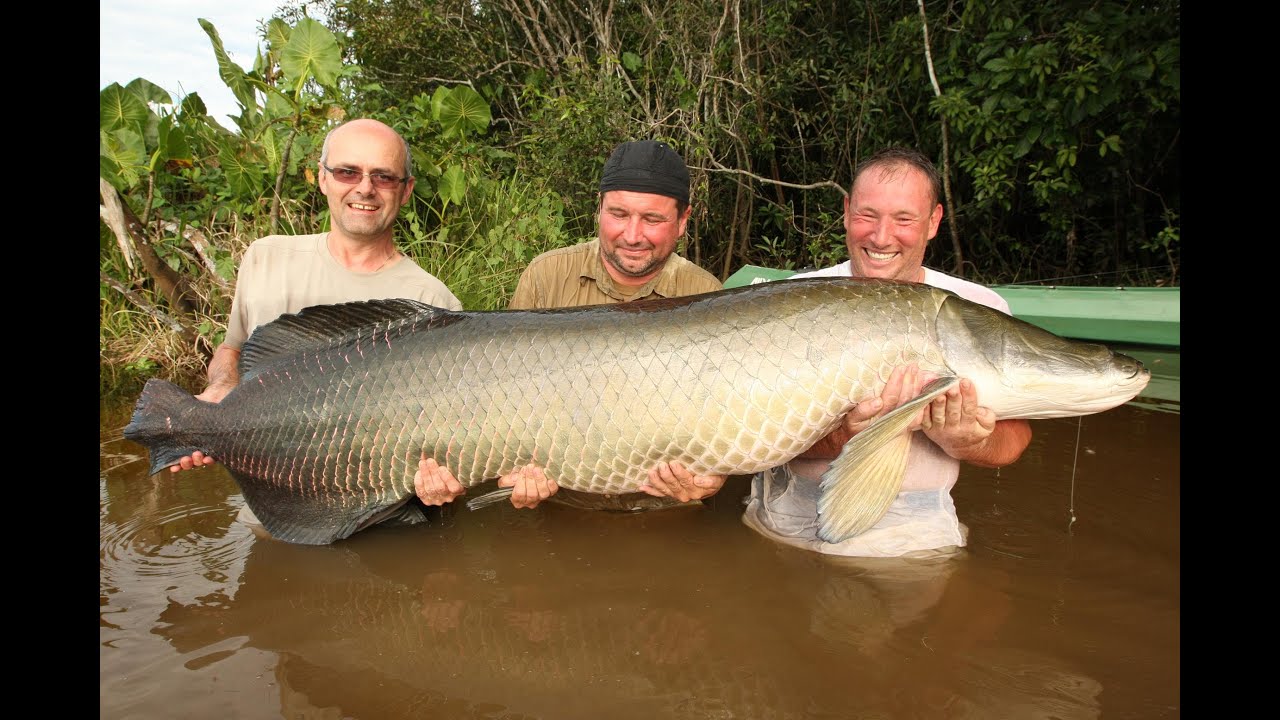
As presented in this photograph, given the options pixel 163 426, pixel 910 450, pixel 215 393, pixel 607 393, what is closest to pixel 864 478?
pixel 910 450

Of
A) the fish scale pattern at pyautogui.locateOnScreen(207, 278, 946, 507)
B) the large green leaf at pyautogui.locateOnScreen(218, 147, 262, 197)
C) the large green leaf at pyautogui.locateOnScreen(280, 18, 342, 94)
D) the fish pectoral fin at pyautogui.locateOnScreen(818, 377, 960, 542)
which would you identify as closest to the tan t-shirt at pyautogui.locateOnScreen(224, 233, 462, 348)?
the fish scale pattern at pyautogui.locateOnScreen(207, 278, 946, 507)

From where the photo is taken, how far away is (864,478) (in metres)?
2.77

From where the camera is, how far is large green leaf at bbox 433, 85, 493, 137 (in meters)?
8.58

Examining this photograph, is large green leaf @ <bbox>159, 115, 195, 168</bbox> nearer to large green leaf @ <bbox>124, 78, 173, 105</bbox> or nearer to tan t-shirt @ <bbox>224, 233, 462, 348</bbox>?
large green leaf @ <bbox>124, 78, 173, 105</bbox>

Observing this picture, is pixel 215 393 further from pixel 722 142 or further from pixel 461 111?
pixel 722 142

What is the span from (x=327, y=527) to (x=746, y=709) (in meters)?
1.71

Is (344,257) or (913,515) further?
(344,257)

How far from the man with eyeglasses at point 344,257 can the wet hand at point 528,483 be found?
1.15 metres

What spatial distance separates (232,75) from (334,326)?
605cm

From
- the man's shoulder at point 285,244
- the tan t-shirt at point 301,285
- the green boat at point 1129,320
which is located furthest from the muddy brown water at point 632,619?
the green boat at point 1129,320

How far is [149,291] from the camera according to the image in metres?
6.93

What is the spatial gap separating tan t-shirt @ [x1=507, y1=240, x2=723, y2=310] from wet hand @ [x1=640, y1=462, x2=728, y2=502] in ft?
4.27
